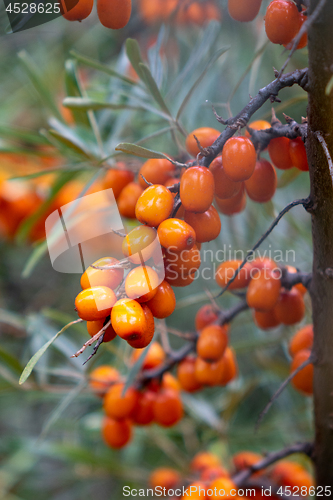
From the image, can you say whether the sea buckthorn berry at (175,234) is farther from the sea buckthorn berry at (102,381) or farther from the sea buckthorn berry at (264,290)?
the sea buckthorn berry at (102,381)

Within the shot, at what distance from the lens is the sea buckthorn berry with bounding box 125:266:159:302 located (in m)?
0.33

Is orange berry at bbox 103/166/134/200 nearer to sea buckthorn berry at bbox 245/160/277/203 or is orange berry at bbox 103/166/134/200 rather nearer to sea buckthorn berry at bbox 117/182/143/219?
sea buckthorn berry at bbox 117/182/143/219

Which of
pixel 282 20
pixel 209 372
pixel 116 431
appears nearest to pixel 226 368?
pixel 209 372

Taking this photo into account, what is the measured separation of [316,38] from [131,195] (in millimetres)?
281

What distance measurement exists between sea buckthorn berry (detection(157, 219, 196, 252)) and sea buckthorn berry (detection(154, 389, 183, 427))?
1.46ft

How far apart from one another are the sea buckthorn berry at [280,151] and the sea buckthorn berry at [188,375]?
0.39 metres

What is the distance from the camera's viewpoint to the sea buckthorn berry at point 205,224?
36cm

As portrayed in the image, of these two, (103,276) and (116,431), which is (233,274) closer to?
(103,276)

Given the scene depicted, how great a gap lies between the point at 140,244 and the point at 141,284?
36 mm

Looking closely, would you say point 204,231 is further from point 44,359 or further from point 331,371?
point 44,359

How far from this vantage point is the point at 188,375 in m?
0.67

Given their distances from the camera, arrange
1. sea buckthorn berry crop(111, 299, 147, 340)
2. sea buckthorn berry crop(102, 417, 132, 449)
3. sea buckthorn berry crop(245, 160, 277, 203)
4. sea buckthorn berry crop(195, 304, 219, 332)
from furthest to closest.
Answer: sea buckthorn berry crop(102, 417, 132, 449)
sea buckthorn berry crop(195, 304, 219, 332)
sea buckthorn berry crop(245, 160, 277, 203)
sea buckthorn berry crop(111, 299, 147, 340)

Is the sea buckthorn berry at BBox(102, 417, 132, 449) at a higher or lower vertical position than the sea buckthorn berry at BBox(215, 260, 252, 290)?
lower

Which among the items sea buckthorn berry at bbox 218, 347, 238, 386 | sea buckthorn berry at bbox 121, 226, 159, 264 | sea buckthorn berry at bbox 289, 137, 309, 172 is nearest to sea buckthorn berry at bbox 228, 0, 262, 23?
sea buckthorn berry at bbox 289, 137, 309, 172
